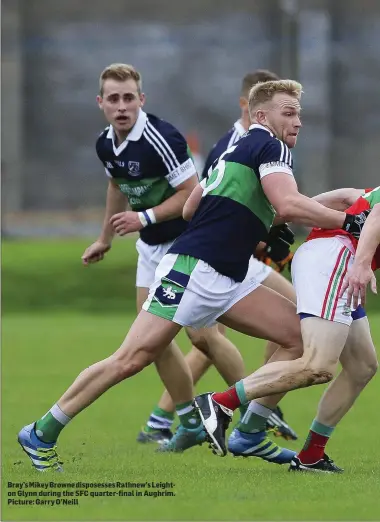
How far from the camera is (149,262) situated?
317 inches

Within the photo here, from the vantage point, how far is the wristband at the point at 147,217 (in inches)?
301

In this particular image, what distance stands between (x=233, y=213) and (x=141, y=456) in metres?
1.79

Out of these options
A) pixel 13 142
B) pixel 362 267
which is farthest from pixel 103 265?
pixel 362 267

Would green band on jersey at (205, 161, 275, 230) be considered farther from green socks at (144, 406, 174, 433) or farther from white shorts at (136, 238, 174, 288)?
green socks at (144, 406, 174, 433)

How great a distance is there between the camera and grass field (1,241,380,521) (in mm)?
5312

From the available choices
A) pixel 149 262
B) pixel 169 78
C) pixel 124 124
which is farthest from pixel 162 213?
pixel 169 78

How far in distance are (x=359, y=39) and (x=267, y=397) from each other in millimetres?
28616

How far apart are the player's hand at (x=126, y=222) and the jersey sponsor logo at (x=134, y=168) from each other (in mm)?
284

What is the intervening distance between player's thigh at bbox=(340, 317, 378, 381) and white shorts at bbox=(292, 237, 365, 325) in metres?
0.21

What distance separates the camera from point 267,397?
22.1ft

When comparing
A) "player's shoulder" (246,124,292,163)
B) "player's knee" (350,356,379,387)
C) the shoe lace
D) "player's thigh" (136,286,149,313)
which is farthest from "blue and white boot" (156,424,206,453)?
"player's shoulder" (246,124,292,163)

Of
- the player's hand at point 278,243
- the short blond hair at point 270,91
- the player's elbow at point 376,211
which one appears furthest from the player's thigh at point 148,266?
the player's elbow at point 376,211

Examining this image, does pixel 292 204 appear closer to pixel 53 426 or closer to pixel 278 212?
pixel 278 212

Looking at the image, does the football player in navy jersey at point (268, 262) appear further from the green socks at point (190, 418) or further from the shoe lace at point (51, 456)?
the shoe lace at point (51, 456)
